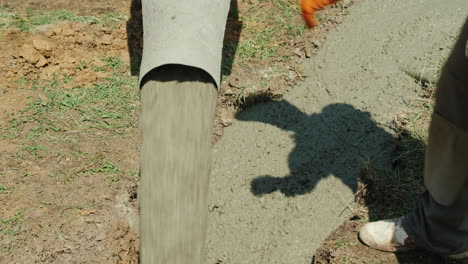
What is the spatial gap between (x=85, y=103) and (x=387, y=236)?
2227 millimetres

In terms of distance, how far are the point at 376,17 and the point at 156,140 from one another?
3.02 metres

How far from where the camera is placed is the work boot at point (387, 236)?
2734mm

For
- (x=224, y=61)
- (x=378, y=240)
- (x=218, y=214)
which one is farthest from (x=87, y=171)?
(x=378, y=240)

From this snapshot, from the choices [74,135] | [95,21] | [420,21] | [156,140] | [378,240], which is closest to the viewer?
[156,140]

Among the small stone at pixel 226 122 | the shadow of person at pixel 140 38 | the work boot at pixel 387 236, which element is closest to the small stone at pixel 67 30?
the shadow of person at pixel 140 38

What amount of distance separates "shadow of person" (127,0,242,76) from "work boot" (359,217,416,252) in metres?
1.75

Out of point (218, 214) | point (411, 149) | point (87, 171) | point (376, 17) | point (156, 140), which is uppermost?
point (156, 140)

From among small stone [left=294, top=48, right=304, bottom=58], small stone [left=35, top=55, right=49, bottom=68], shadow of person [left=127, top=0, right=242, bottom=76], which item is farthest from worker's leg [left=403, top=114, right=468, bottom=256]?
small stone [left=35, top=55, right=49, bottom=68]

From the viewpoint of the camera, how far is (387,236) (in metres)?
2.78

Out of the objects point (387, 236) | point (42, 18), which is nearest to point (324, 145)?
point (387, 236)

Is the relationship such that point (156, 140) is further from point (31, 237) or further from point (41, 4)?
point (41, 4)

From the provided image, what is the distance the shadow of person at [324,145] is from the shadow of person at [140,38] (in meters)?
0.62

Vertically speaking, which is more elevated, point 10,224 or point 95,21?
point 95,21

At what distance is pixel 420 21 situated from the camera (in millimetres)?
4043
